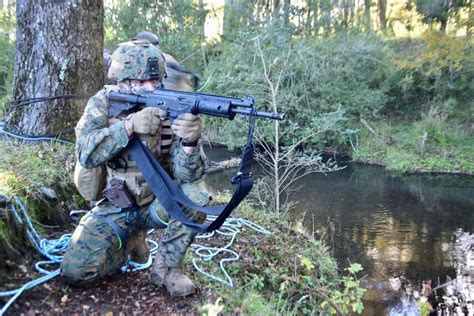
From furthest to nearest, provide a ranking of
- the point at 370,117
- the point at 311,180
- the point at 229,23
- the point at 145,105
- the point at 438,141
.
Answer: the point at 229,23 → the point at 370,117 → the point at 438,141 → the point at 311,180 → the point at 145,105

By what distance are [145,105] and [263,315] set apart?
69.3 inches

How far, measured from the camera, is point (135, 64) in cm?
302

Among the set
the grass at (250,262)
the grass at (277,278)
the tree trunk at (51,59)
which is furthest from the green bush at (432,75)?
the tree trunk at (51,59)

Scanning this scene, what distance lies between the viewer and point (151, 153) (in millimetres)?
3059

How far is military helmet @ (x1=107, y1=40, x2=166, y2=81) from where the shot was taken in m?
3.02

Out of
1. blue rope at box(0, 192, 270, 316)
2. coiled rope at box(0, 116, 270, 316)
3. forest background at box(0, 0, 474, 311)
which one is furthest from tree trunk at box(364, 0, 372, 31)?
blue rope at box(0, 192, 270, 316)

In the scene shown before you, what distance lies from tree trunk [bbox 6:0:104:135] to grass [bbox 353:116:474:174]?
13005 mm

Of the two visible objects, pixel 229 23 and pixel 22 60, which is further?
pixel 229 23

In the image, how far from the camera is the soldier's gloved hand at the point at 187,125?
2.81 meters

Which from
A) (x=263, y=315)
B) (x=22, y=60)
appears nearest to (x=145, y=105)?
(x=263, y=315)

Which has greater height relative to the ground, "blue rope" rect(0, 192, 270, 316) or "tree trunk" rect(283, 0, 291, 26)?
"tree trunk" rect(283, 0, 291, 26)

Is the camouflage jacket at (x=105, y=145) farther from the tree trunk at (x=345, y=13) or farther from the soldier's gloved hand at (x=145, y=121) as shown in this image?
the tree trunk at (x=345, y=13)

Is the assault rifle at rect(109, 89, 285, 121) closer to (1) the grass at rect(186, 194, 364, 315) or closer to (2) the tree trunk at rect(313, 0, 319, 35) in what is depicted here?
(1) the grass at rect(186, 194, 364, 315)

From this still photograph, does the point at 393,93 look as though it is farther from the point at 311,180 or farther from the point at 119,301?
the point at 119,301
